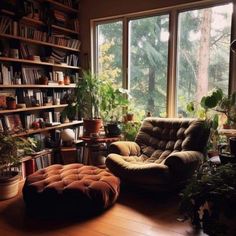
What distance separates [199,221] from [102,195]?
3.04 feet

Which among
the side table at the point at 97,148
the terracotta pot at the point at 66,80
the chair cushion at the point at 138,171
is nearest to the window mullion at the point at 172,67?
the side table at the point at 97,148

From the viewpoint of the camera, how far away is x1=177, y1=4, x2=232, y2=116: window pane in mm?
3635

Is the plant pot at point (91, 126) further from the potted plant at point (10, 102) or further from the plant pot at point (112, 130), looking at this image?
the potted plant at point (10, 102)

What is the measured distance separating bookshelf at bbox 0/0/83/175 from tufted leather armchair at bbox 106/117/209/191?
1303 mm

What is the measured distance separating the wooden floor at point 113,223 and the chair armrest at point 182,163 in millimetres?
350

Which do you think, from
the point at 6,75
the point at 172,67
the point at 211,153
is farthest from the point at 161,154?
the point at 6,75

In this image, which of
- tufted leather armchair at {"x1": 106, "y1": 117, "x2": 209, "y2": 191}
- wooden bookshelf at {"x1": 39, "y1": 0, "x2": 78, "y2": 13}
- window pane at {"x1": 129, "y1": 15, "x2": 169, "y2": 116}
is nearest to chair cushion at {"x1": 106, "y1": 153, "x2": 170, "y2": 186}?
tufted leather armchair at {"x1": 106, "y1": 117, "x2": 209, "y2": 191}

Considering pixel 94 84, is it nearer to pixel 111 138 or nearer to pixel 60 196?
pixel 111 138

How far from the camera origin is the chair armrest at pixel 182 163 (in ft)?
9.07

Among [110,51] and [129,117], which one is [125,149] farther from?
[110,51]

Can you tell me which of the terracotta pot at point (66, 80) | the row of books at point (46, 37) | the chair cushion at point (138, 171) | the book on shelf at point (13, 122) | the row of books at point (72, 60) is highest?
the row of books at point (46, 37)

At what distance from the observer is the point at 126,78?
4418 mm

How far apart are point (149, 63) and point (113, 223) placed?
8.53ft

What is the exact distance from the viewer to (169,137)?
3.45 meters
